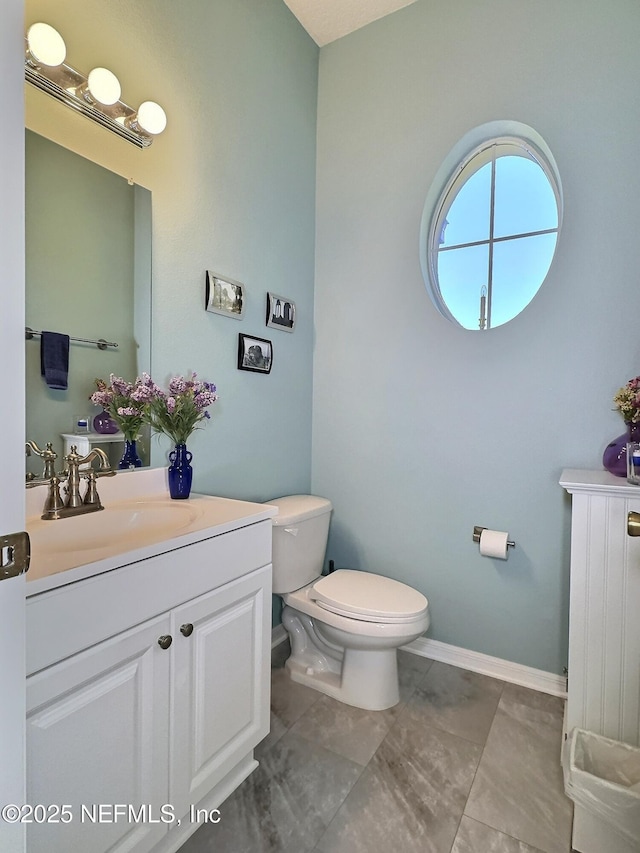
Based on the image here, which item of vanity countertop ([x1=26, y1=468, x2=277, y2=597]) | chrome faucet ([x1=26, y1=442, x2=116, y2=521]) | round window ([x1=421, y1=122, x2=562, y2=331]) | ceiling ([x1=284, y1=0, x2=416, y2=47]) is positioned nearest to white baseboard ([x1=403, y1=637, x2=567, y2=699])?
vanity countertop ([x1=26, y1=468, x2=277, y2=597])

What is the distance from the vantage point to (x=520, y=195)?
81.0 inches

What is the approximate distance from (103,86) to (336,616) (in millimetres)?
1923

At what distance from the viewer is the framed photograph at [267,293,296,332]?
2043 millimetres

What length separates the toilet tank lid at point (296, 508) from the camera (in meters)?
1.78

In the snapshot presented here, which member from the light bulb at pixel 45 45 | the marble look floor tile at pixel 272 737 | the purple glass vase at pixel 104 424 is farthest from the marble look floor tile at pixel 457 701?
the light bulb at pixel 45 45

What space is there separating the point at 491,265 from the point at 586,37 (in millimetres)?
865

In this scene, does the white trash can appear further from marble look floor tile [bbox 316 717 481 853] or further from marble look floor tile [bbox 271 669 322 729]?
marble look floor tile [bbox 271 669 322 729]

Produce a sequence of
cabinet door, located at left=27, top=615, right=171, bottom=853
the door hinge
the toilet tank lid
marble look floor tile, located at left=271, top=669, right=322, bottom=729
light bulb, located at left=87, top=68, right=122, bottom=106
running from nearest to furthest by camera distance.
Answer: the door hinge < cabinet door, located at left=27, top=615, right=171, bottom=853 < light bulb, located at left=87, top=68, right=122, bottom=106 < marble look floor tile, located at left=271, top=669, right=322, bottom=729 < the toilet tank lid

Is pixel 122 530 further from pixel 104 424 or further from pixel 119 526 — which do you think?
pixel 104 424

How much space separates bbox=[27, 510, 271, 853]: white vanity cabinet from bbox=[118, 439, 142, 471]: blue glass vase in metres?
0.51

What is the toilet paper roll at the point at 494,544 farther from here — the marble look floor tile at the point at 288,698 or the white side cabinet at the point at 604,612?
the marble look floor tile at the point at 288,698

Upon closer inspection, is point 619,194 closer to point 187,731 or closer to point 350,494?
point 350,494

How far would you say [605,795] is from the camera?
1.11m

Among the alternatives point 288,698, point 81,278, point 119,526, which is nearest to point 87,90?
point 81,278
